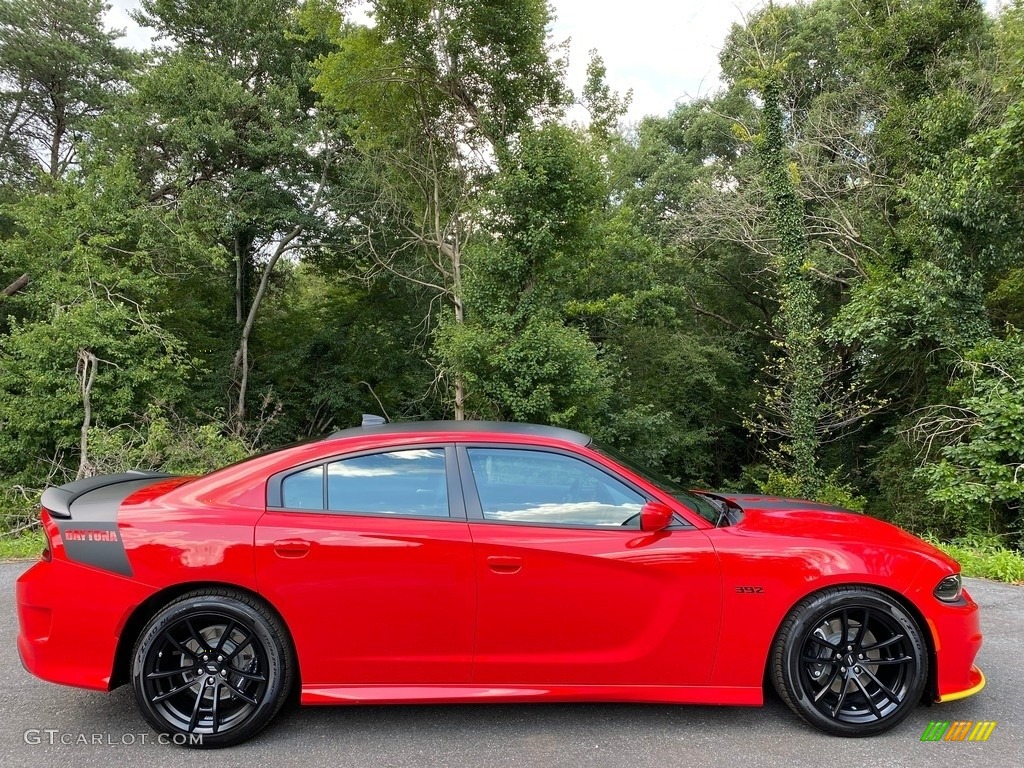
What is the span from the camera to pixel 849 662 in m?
2.68

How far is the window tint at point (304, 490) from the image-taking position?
276cm

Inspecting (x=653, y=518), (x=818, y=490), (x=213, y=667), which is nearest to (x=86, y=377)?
(x=213, y=667)

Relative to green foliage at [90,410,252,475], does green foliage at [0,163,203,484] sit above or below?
above

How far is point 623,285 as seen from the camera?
17.5m

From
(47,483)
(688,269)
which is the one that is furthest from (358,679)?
(688,269)

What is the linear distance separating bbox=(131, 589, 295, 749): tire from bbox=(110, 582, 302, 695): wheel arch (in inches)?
0.9

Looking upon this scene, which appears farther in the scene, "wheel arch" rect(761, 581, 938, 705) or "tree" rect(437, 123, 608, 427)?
"tree" rect(437, 123, 608, 427)

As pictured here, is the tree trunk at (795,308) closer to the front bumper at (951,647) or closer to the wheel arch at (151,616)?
the front bumper at (951,647)

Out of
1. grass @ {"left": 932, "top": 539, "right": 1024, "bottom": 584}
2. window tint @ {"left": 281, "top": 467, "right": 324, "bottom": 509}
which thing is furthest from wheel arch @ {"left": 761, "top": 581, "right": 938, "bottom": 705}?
grass @ {"left": 932, "top": 539, "right": 1024, "bottom": 584}

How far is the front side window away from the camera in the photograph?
9.02 feet

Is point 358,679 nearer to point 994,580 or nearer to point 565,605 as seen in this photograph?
point 565,605

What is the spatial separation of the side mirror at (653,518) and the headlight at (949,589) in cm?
136

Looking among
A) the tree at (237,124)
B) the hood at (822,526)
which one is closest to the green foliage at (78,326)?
the tree at (237,124)

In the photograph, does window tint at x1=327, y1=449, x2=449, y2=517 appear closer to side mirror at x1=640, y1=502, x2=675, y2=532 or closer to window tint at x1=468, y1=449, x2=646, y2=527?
window tint at x1=468, y1=449, x2=646, y2=527
